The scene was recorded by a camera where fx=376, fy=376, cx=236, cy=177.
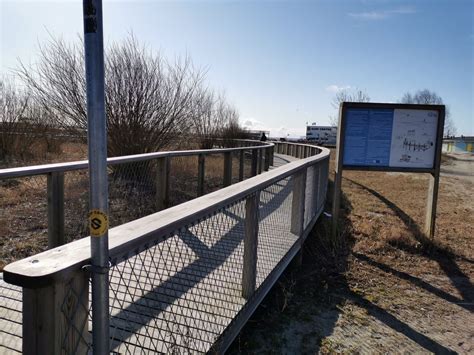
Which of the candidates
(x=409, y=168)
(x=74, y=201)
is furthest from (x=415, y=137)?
(x=74, y=201)

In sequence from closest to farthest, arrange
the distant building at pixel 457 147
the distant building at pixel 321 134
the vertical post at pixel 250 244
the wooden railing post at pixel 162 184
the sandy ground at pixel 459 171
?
the vertical post at pixel 250 244, the wooden railing post at pixel 162 184, the sandy ground at pixel 459 171, the distant building at pixel 457 147, the distant building at pixel 321 134

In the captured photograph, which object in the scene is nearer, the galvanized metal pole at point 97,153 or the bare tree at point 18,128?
the galvanized metal pole at point 97,153

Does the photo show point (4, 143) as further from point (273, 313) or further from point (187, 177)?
point (273, 313)

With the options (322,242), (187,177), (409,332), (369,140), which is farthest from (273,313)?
(187,177)

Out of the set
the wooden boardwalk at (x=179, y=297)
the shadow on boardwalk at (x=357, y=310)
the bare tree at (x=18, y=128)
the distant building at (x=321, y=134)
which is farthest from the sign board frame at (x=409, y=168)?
the distant building at (x=321, y=134)

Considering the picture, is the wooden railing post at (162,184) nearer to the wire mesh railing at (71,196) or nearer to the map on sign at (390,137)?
the wire mesh railing at (71,196)

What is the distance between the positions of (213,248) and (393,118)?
3.95 meters

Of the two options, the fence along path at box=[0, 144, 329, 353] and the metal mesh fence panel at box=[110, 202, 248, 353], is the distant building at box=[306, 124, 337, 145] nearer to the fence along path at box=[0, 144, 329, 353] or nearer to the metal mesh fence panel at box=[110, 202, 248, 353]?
the fence along path at box=[0, 144, 329, 353]

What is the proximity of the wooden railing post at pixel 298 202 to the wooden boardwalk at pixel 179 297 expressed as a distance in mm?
457

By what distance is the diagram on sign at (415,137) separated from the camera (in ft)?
19.2

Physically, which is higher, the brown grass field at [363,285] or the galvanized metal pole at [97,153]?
the galvanized metal pole at [97,153]

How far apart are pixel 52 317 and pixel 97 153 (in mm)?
520

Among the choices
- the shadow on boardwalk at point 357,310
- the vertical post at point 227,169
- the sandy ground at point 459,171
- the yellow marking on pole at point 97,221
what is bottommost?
the sandy ground at point 459,171

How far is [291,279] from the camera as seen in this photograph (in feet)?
13.8
